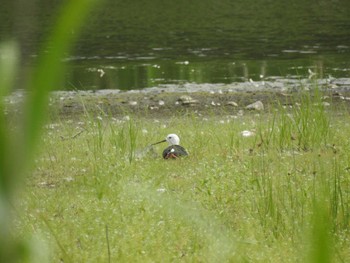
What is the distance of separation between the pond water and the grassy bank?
445 cm

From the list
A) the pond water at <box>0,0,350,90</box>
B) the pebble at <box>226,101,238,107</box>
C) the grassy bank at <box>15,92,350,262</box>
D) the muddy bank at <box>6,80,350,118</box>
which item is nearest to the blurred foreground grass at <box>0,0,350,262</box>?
the grassy bank at <box>15,92,350,262</box>

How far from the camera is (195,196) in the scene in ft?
25.1

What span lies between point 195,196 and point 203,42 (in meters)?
21.6

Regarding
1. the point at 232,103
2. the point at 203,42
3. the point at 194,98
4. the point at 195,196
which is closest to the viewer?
Answer: the point at 195,196

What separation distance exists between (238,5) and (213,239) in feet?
120

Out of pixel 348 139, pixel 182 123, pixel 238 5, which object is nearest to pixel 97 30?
pixel 238 5

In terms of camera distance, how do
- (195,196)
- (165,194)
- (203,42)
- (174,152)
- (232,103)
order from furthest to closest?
(203,42) → (232,103) → (174,152) → (195,196) → (165,194)

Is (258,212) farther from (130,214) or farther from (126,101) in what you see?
(126,101)

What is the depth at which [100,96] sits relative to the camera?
64.7ft

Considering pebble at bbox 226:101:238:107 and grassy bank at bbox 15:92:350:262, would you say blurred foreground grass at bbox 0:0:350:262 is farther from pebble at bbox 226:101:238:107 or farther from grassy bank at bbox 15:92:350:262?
pebble at bbox 226:101:238:107

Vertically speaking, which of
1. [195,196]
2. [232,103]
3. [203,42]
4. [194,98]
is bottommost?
[203,42]

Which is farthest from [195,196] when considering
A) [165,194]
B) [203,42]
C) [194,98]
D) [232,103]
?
[203,42]

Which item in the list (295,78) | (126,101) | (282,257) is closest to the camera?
(282,257)

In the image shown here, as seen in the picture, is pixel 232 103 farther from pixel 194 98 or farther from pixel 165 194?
pixel 165 194
